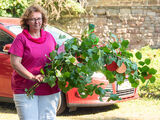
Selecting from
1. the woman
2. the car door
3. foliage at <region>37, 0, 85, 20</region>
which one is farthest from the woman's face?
foliage at <region>37, 0, 85, 20</region>

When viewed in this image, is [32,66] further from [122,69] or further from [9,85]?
[9,85]

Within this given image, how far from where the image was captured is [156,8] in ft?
43.4

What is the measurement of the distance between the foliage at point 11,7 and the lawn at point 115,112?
20.3ft

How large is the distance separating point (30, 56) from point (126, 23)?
419 inches

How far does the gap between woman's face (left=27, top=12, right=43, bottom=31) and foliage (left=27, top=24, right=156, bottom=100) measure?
0.34 meters

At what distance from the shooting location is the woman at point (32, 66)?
2.99 metres

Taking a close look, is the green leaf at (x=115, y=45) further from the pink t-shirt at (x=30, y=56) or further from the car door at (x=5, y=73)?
the car door at (x=5, y=73)

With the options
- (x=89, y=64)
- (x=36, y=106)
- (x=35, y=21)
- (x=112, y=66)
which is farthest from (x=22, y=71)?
(x=112, y=66)

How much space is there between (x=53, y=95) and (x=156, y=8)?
10915mm

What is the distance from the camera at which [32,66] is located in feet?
10.0

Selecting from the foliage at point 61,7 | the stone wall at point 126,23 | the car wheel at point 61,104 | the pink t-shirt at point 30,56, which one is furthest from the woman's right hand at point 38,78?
the stone wall at point 126,23

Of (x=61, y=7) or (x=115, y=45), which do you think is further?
(x=61, y=7)

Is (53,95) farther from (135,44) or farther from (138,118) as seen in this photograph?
(135,44)

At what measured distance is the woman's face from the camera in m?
3.13
